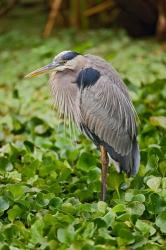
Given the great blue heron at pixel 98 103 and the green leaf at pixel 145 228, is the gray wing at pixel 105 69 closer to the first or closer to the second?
the great blue heron at pixel 98 103

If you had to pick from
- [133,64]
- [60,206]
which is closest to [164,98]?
[133,64]

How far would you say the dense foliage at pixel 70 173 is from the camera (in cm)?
348

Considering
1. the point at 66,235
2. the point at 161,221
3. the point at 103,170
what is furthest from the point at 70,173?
the point at 66,235

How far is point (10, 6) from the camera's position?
811cm

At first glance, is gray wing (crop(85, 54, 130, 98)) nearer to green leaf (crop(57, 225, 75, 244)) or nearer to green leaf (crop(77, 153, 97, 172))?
green leaf (crop(77, 153, 97, 172))

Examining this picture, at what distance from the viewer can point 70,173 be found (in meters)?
4.54

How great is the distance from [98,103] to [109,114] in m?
0.11

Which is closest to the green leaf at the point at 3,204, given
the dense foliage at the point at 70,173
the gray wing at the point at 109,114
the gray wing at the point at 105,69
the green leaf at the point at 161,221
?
the dense foliage at the point at 70,173

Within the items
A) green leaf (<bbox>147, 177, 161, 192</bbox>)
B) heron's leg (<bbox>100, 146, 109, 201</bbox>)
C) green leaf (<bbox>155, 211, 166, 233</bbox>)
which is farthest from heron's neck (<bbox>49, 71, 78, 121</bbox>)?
green leaf (<bbox>155, 211, 166, 233</bbox>)

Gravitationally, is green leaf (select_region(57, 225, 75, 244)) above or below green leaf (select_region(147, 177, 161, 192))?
above

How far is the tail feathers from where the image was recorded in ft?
14.0

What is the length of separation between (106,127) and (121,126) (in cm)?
9

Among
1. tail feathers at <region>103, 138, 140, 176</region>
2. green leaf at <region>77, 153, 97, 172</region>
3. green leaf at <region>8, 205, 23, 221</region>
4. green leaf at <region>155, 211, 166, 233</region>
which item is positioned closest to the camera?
green leaf at <region>155, 211, 166, 233</region>

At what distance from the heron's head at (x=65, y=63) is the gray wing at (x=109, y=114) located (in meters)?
0.15
